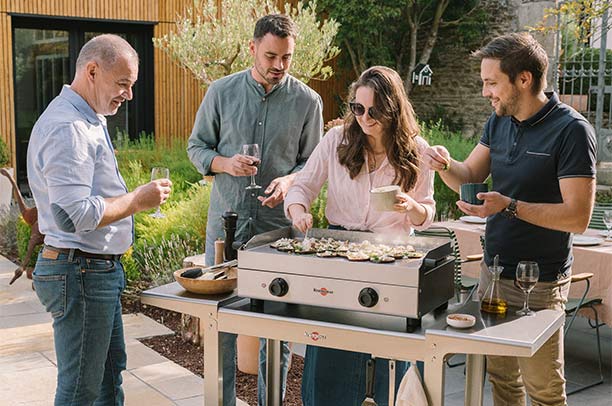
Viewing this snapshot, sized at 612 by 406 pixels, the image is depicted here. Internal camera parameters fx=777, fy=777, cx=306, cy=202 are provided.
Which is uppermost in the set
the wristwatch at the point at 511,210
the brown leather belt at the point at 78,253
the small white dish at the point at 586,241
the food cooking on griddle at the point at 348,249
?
the wristwatch at the point at 511,210

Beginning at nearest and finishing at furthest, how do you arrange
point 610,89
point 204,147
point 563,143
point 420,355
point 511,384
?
point 420,355 → point 563,143 → point 511,384 → point 204,147 → point 610,89

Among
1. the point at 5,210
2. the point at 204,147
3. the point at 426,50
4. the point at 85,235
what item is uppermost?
the point at 426,50

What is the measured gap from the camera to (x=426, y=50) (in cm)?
1593

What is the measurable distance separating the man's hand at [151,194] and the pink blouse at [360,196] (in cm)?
59

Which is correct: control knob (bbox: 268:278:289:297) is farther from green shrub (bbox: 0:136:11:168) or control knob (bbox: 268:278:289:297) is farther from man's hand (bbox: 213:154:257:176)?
green shrub (bbox: 0:136:11:168)

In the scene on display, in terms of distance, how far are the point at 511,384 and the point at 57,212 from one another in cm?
188

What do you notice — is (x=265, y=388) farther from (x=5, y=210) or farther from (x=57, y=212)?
(x=5, y=210)

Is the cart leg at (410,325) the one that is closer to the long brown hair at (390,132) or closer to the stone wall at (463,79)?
the long brown hair at (390,132)

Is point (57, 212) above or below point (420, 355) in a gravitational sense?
above

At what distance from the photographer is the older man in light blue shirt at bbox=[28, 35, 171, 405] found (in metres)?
2.55

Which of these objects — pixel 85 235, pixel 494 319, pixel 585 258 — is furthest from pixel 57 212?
pixel 585 258

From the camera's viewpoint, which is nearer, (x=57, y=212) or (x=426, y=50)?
(x=57, y=212)

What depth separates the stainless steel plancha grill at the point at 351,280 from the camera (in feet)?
7.87

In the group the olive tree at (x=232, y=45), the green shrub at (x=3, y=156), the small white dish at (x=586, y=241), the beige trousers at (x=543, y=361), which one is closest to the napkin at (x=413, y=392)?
the beige trousers at (x=543, y=361)
